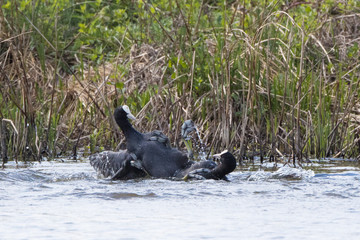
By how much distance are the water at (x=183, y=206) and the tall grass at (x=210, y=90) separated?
0.81 meters

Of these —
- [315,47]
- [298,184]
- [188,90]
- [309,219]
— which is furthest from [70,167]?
[315,47]

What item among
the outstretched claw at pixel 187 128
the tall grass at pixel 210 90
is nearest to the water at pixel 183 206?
the outstretched claw at pixel 187 128

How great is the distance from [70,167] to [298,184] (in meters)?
2.55

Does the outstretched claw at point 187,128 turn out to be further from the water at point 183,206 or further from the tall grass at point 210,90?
the water at point 183,206

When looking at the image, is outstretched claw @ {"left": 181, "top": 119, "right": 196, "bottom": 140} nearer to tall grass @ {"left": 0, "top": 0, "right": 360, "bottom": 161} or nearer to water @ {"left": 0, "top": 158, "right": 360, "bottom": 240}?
tall grass @ {"left": 0, "top": 0, "right": 360, "bottom": 161}

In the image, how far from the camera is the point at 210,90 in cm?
905

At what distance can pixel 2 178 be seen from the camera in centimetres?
695

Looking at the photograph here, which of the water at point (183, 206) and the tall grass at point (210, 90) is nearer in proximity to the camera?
the water at point (183, 206)

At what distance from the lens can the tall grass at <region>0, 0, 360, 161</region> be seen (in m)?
8.10

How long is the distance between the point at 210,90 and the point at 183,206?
3.46 metres

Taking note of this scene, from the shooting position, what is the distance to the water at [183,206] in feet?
16.1

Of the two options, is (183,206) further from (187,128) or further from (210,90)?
(210,90)

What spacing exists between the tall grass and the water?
81 centimetres

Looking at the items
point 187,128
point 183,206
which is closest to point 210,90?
point 187,128
